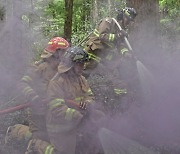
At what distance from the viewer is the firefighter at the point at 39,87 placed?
14.4ft

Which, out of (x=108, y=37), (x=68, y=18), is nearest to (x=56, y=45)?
(x=108, y=37)

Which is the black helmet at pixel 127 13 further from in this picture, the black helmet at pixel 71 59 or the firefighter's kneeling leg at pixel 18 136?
the firefighter's kneeling leg at pixel 18 136

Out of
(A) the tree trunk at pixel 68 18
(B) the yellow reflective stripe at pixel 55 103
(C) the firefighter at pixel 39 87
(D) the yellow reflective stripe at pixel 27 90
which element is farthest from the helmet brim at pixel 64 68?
(A) the tree trunk at pixel 68 18

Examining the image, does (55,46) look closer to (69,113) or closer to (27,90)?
(27,90)

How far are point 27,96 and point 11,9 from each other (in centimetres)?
226

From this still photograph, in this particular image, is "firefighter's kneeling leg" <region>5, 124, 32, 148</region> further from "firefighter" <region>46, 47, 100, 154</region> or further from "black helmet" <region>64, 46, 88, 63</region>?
"black helmet" <region>64, 46, 88, 63</region>

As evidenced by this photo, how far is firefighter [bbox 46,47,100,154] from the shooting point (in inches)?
153

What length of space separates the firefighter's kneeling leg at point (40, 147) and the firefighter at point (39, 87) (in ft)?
0.14

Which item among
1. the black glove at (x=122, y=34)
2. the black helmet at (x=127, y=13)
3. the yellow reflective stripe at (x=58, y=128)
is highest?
the black helmet at (x=127, y=13)

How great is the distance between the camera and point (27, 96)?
4.46 m

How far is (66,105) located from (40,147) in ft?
2.24

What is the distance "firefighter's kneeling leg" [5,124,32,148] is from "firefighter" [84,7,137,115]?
1.73 m

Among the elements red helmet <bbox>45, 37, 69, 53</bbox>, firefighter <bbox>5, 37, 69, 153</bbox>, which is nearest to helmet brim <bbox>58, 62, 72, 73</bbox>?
firefighter <bbox>5, 37, 69, 153</bbox>

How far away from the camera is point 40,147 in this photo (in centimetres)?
423
